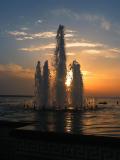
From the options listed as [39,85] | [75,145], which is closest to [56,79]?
[39,85]

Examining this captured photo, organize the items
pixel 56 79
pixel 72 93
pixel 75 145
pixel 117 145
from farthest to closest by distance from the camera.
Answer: pixel 72 93 < pixel 56 79 < pixel 75 145 < pixel 117 145

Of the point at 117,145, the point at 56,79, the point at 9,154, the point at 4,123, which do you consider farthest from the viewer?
the point at 56,79

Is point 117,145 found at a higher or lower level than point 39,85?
lower

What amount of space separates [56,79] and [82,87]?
10.6 metres

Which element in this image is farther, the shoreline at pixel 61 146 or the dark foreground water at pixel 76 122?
the dark foreground water at pixel 76 122

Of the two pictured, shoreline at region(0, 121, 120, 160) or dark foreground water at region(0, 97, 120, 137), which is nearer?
shoreline at region(0, 121, 120, 160)

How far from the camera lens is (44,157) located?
1296 centimetres

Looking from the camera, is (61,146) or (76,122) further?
(76,122)

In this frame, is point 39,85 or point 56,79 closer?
point 56,79

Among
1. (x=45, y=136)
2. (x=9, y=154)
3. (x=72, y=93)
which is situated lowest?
(x=9, y=154)

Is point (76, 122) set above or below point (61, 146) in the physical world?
above

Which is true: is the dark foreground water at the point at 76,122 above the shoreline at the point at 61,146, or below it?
above

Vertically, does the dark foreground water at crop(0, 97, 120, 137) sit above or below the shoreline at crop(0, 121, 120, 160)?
above

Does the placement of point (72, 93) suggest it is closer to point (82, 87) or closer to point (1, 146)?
point (82, 87)
